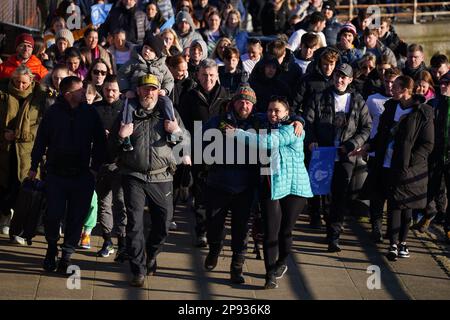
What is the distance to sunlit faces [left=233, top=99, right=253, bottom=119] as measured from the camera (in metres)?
9.97

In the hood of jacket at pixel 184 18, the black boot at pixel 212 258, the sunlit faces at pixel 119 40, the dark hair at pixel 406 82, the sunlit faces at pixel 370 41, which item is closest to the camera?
the black boot at pixel 212 258

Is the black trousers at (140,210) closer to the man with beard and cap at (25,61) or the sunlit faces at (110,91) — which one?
the sunlit faces at (110,91)

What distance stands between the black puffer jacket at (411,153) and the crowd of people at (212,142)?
0.01m

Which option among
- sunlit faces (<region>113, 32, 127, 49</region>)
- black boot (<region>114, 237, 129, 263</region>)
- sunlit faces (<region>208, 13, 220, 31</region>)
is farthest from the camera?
sunlit faces (<region>208, 13, 220, 31</region>)

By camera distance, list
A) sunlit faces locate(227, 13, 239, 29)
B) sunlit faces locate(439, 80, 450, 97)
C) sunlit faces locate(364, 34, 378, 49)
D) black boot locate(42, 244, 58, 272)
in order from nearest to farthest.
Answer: black boot locate(42, 244, 58, 272), sunlit faces locate(439, 80, 450, 97), sunlit faces locate(364, 34, 378, 49), sunlit faces locate(227, 13, 239, 29)

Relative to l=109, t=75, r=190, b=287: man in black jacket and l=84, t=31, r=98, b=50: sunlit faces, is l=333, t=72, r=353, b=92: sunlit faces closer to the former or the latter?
l=109, t=75, r=190, b=287: man in black jacket

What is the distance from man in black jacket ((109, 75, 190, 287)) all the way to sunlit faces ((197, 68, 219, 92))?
1.34m

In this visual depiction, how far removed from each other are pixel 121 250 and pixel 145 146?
141cm

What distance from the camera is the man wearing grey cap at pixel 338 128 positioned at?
1152 cm

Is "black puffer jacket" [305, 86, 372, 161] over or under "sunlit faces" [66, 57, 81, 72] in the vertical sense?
under

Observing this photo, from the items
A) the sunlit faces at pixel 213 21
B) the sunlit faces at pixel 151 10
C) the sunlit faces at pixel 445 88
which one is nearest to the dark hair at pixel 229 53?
the sunlit faces at pixel 445 88

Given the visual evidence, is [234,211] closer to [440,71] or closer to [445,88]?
[445,88]

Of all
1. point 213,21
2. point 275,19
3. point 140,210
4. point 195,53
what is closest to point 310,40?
point 195,53

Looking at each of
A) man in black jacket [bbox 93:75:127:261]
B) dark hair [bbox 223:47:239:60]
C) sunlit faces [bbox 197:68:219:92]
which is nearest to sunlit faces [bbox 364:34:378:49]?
dark hair [bbox 223:47:239:60]
